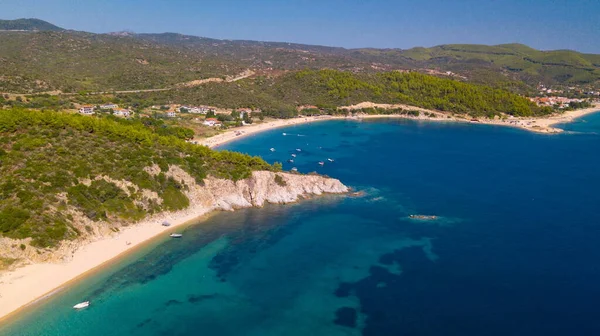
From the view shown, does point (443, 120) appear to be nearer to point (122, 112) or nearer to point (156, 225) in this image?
point (122, 112)

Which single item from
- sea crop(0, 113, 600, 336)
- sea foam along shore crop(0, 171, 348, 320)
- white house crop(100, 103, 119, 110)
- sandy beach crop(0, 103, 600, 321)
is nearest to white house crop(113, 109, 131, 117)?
white house crop(100, 103, 119, 110)

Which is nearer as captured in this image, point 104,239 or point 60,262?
point 60,262

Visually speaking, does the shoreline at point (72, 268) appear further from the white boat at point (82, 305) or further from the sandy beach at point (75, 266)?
the white boat at point (82, 305)

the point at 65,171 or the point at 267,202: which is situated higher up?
the point at 65,171

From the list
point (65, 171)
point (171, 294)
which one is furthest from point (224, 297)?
point (65, 171)

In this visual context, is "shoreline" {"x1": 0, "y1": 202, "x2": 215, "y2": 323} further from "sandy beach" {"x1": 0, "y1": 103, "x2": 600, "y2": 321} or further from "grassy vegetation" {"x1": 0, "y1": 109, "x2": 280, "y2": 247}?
"grassy vegetation" {"x1": 0, "y1": 109, "x2": 280, "y2": 247}

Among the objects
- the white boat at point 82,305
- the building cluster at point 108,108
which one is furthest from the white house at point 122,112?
the white boat at point 82,305

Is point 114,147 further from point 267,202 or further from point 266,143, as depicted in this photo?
point 266,143
